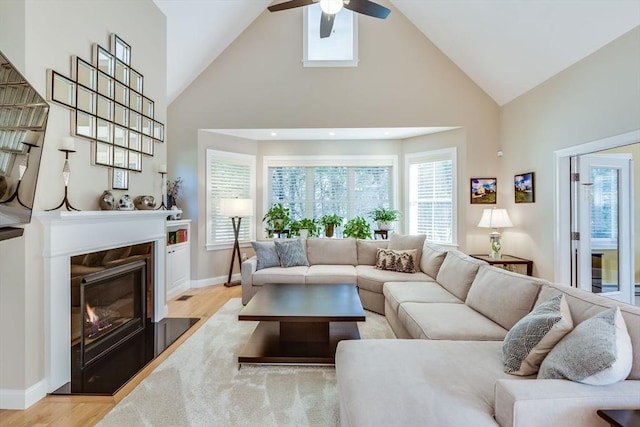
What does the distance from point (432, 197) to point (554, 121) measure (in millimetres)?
2120

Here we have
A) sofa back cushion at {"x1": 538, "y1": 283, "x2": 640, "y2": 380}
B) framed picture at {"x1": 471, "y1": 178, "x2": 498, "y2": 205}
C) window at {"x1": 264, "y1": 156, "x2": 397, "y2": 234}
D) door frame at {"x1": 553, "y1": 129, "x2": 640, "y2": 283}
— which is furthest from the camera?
window at {"x1": 264, "y1": 156, "x2": 397, "y2": 234}

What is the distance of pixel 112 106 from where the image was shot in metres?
2.98

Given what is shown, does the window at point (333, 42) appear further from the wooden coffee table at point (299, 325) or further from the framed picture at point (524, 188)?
the wooden coffee table at point (299, 325)

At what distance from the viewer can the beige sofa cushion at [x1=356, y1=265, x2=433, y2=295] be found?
3918 mm

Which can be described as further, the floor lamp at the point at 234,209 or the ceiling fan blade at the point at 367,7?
the floor lamp at the point at 234,209

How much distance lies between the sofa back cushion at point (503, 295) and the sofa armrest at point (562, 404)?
94cm

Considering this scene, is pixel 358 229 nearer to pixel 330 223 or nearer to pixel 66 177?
pixel 330 223

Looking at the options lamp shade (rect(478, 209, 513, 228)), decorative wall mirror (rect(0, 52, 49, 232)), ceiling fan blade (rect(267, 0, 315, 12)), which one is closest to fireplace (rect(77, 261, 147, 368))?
decorative wall mirror (rect(0, 52, 49, 232))

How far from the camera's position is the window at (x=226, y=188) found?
17.6 feet

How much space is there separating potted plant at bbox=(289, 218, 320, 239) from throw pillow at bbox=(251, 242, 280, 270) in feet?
3.33

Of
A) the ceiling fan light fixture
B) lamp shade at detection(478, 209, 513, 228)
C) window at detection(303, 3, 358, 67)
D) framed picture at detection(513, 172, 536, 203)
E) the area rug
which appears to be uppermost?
window at detection(303, 3, 358, 67)

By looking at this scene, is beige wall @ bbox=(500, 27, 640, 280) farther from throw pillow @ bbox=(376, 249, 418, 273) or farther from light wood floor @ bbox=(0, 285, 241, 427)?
light wood floor @ bbox=(0, 285, 241, 427)

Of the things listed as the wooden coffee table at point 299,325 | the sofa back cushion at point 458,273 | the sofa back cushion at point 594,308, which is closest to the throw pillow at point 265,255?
the wooden coffee table at point 299,325

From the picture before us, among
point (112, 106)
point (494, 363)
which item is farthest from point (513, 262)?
point (112, 106)
